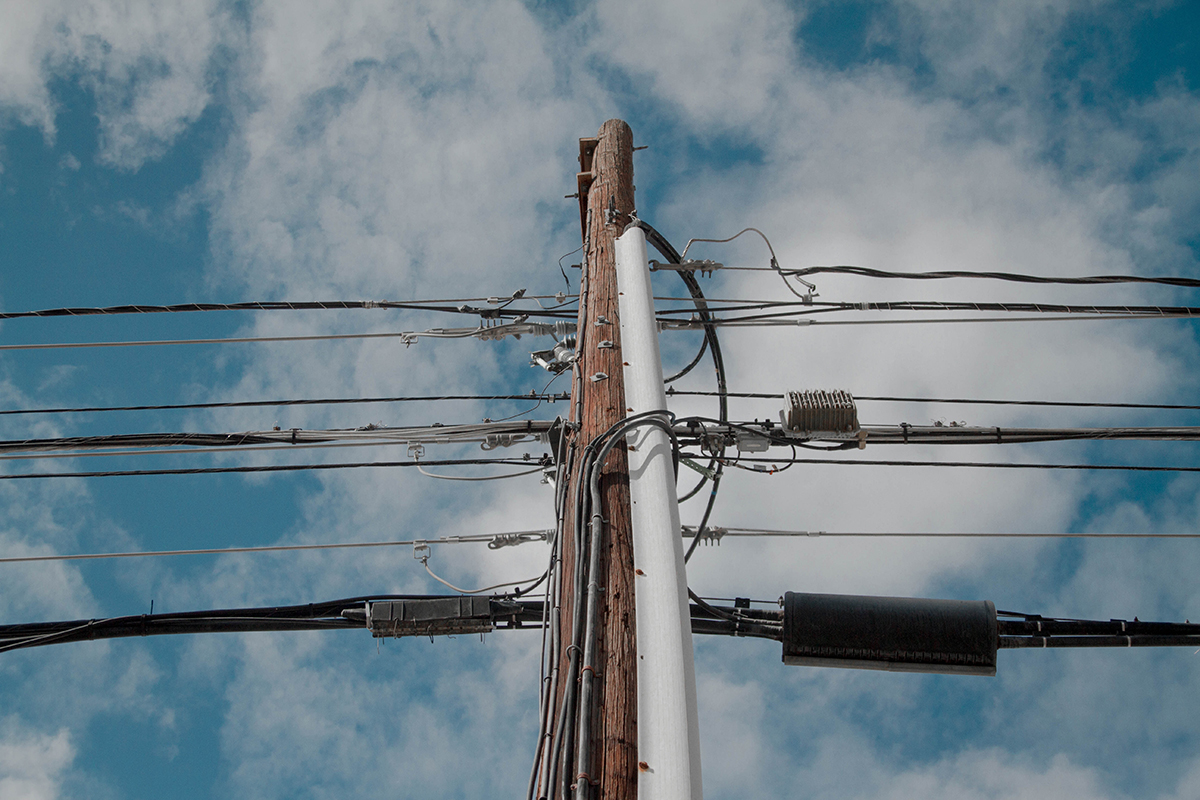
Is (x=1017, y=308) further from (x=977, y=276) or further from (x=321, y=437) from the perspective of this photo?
(x=321, y=437)

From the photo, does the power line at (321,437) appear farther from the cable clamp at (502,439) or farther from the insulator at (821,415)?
the insulator at (821,415)

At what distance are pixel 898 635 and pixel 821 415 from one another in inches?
57.9

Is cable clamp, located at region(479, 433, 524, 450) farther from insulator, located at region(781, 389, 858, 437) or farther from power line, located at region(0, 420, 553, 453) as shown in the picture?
insulator, located at region(781, 389, 858, 437)

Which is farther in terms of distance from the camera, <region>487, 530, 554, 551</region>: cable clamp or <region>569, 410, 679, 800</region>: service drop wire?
<region>487, 530, 554, 551</region>: cable clamp

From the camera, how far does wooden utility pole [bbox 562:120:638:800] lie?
309 centimetres

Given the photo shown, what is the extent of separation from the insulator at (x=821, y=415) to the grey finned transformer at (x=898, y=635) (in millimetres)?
1180

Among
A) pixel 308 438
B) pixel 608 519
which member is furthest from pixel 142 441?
pixel 608 519

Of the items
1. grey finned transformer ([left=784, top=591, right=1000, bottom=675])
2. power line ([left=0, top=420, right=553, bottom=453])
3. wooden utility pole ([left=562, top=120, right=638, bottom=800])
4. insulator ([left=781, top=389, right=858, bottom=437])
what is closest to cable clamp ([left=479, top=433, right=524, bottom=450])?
power line ([left=0, top=420, right=553, bottom=453])

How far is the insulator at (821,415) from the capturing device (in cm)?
559

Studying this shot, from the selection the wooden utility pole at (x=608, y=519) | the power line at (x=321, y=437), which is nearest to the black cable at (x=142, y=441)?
the power line at (x=321, y=437)

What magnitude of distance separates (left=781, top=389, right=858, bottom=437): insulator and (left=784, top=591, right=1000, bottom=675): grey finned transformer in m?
1.18

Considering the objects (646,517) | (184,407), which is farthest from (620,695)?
(184,407)

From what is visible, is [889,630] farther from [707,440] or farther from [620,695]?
[620,695]

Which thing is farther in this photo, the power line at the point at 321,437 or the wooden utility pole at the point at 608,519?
the power line at the point at 321,437
